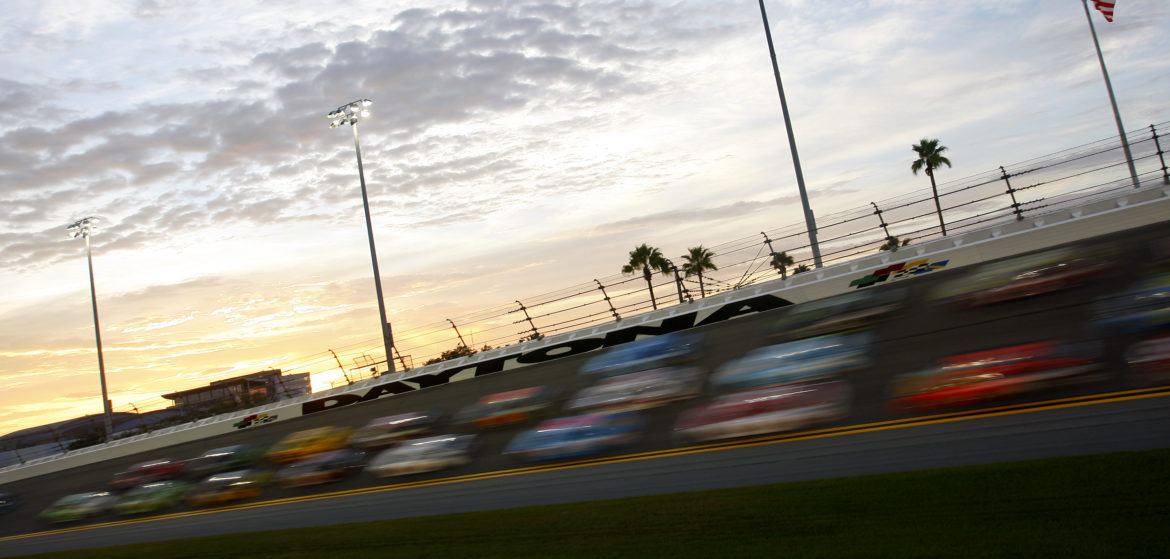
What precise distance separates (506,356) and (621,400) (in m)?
9.52

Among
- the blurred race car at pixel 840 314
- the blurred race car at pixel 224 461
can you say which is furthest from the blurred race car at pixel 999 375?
the blurred race car at pixel 224 461

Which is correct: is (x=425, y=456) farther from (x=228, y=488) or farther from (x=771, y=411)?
(x=771, y=411)

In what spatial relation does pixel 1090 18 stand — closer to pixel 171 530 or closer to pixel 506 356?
pixel 506 356

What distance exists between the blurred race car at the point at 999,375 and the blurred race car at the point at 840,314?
152 inches

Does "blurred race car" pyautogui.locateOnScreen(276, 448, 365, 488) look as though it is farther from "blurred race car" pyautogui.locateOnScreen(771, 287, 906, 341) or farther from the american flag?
the american flag

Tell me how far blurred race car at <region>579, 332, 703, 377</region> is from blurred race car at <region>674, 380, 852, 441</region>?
3.95m

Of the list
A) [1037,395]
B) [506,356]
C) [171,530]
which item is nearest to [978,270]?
[1037,395]

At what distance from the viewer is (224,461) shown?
20.0 m

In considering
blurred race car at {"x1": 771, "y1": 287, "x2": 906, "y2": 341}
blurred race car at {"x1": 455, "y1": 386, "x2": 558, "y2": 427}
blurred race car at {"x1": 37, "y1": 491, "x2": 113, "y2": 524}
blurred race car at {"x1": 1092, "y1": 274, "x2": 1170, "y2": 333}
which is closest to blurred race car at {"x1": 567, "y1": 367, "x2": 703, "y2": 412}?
blurred race car at {"x1": 455, "y1": 386, "x2": 558, "y2": 427}

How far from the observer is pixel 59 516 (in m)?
20.1

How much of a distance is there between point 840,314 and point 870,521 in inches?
369

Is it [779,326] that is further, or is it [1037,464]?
[779,326]

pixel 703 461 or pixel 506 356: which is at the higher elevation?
pixel 506 356

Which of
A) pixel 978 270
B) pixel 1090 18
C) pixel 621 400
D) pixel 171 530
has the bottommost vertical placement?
pixel 171 530
